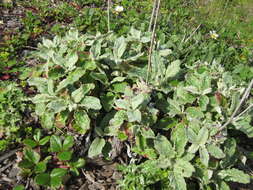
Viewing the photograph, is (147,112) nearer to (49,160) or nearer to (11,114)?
(49,160)

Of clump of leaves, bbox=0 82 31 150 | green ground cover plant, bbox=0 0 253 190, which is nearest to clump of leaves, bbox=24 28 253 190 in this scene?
green ground cover plant, bbox=0 0 253 190

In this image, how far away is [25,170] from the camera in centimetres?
212

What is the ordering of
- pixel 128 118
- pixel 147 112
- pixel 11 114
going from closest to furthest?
1. pixel 128 118
2. pixel 147 112
3. pixel 11 114

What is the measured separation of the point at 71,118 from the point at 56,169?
18.9 inches

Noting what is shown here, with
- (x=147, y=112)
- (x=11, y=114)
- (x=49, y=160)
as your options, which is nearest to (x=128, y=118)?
(x=147, y=112)

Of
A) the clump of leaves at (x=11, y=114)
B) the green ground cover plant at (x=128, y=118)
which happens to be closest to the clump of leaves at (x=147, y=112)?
the green ground cover plant at (x=128, y=118)

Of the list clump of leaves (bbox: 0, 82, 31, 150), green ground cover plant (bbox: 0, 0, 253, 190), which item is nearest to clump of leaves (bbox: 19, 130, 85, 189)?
green ground cover plant (bbox: 0, 0, 253, 190)

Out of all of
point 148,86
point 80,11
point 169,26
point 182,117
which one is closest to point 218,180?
point 182,117

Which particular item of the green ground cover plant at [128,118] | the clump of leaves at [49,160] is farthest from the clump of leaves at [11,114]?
the clump of leaves at [49,160]

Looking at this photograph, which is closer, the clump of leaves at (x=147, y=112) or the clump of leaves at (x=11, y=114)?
the clump of leaves at (x=147, y=112)

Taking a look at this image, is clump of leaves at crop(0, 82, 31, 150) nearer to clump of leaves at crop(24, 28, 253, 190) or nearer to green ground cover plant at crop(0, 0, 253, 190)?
green ground cover plant at crop(0, 0, 253, 190)

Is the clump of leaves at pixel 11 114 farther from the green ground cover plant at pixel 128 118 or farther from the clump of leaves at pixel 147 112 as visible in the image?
the clump of leaves at pixel 147 112

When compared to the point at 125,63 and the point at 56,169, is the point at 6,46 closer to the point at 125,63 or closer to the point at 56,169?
the point at 125,63

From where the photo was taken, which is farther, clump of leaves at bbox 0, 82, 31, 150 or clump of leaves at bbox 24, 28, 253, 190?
clump of leaves at bbox 0, 82, 31, 150
